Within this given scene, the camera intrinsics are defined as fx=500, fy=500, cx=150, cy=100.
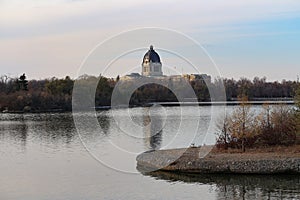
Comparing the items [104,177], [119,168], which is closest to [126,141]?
[119,168]

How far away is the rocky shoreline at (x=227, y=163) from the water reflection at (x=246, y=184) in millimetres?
348

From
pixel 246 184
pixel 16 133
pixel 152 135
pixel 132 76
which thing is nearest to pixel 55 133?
pixel 16 133

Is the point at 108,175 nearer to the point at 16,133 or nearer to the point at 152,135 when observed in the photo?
the point at 152,135

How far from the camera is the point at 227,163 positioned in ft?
70.7

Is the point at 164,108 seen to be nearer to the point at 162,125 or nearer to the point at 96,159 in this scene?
the point at 162,125

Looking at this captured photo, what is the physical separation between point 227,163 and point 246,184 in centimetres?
202

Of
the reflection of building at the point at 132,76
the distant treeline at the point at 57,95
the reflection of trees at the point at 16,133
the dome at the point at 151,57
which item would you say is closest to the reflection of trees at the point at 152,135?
the reflection of building at the point at 132,76

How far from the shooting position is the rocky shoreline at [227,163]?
2117cm

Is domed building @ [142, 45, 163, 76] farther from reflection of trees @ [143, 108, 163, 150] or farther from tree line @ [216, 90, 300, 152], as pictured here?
reflection of trees @ [143, 108, 163, 150]

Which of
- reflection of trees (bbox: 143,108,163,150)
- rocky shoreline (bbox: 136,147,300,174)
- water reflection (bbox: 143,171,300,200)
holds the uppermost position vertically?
reflection of trees (bbox: 143,108,163,150)

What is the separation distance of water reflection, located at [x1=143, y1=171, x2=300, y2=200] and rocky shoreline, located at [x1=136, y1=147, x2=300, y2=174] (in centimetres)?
35

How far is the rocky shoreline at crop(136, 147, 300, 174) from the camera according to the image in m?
21.2

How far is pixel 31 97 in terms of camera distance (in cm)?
7456

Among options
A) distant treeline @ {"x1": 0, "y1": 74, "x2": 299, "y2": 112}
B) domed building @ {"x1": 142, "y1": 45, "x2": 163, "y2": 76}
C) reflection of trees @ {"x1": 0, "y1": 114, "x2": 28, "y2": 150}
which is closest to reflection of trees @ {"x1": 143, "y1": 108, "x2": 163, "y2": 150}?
domed building @ {"x1": 142, "y1": 45, "x2": 163, "y2": 76}
